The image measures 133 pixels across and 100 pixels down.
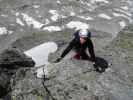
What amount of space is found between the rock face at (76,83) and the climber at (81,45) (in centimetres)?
61

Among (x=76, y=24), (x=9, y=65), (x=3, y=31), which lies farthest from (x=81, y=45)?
(x=3, y=31)

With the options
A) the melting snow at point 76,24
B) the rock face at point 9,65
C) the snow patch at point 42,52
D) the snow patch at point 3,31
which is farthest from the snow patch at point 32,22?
the rock face at point 9,65

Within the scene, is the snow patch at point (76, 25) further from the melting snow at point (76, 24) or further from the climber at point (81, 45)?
the climber at point (81, 45)

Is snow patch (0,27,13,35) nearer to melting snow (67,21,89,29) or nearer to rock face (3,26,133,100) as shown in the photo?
melting snow (67,21,89,29)

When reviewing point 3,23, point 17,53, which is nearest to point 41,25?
point 3,23

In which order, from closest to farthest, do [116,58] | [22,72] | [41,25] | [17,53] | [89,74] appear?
[89,74]
[22,72]
[116,58]
[17,53]
[41,25]

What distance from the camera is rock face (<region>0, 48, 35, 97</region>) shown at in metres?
21.4

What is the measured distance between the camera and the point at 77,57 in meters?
20.8

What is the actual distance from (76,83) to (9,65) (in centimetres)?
742

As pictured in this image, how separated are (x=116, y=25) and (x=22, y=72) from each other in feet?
513

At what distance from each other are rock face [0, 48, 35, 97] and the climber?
3.96m

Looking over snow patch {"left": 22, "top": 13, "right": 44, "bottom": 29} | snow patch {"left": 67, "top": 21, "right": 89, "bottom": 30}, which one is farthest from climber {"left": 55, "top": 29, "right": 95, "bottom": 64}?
snow patch {"left": 22, "top": 13, "right": 44, "bottom": 29}

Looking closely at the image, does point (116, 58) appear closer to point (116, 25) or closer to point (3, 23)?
point (116, 25)

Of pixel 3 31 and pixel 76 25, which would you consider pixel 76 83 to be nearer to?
pixel 76 25
